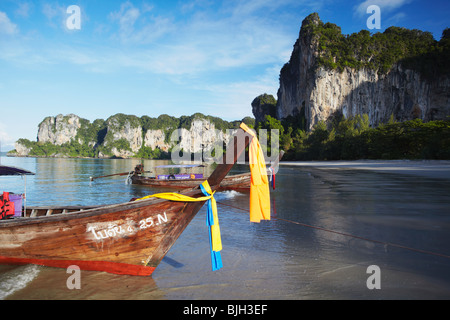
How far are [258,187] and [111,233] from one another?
256cm

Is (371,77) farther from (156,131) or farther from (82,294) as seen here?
(156,131)

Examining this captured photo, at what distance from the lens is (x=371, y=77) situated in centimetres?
7844

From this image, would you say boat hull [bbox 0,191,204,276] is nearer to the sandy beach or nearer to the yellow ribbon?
the yellow ribbon

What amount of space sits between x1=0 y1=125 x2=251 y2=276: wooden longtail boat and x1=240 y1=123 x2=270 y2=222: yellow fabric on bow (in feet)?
1.56

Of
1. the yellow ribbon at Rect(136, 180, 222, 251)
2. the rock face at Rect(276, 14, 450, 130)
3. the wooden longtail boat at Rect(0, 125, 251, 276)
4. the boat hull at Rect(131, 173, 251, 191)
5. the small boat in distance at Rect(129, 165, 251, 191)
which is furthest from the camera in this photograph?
the rock face at Rect(276, 14, 450, 130)

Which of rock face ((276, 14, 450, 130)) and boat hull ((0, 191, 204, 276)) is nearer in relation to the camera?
boat hull ((0, 191, 204, 276))

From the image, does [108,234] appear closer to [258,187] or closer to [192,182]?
[258,187]

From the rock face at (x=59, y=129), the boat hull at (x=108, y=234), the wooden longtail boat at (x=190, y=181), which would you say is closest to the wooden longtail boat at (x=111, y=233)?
the boat hull at (x=108, y=234)

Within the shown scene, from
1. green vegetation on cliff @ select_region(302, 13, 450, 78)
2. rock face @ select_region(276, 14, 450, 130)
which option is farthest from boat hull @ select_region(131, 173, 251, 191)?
green vegetation on cliff @ select_region(302, 13, 450, 78)

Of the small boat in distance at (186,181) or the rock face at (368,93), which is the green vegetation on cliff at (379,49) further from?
the small boat in distance at (186,181)

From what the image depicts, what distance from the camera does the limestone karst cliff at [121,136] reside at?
16112 centimetres

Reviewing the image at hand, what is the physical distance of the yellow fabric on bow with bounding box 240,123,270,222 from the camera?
3858 mm

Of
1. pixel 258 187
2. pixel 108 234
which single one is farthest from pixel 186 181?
pixel 258 187
